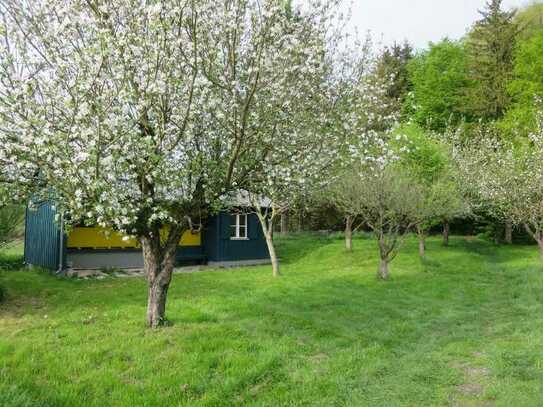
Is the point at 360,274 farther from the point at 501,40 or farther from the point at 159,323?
the point at 501,40

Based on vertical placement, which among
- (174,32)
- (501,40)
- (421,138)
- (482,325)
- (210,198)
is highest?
(501,40)

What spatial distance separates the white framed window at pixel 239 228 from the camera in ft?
77.6

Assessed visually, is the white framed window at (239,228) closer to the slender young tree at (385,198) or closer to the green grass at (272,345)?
the slender young tree at (385,198)

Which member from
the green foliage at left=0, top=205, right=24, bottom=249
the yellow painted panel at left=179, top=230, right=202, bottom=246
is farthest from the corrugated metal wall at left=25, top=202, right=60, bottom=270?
the green foliage at left=0, top=205, right=24, bottom=249

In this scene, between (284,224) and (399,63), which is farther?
(399,63)

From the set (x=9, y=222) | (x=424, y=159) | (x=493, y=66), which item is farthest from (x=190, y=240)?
(x=493, y=66)

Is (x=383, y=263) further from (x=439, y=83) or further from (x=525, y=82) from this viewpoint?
(x=439, y=83)

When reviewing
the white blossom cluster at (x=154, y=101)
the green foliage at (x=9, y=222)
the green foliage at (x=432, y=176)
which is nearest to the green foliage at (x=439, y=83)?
the green foliage at (x=432, y=176)

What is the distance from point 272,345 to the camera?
844 cm

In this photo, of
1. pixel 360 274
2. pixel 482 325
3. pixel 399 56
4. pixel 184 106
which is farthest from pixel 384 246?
pixel 399 56

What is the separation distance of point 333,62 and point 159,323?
6.29 metres

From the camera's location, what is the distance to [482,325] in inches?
433

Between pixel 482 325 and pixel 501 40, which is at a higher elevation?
pixel 501 40

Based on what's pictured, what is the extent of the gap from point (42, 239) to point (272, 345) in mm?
14125
